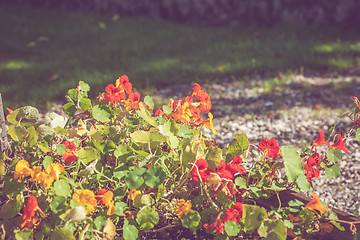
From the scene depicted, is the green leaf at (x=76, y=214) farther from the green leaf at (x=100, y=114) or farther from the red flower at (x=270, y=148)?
the red flower at (x=270, y=148)

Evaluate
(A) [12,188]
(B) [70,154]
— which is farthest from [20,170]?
(B) [70,154]

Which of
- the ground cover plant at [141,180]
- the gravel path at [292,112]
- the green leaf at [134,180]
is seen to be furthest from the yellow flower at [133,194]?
the gravel path at [292,112]

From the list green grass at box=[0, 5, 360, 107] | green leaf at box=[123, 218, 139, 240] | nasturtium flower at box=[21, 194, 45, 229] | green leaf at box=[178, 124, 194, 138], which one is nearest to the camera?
nasturtium flower at box=[21, 194, 45, 229]

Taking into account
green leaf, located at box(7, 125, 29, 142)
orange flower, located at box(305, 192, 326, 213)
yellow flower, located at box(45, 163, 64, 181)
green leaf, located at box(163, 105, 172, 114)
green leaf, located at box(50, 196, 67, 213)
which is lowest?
orange flower, located at box(305, 192, 326, 213)

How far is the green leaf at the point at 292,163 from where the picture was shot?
1.41 metres

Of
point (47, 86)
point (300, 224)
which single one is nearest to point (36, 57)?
point (47, 86)

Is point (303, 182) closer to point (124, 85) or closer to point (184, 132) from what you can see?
point (184, 132)

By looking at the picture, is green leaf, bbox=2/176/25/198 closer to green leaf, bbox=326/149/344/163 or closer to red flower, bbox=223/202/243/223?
red flower, bbox=223/202/243/223

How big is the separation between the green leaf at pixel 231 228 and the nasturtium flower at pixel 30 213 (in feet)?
1.98

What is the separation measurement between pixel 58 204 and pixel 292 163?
32.3 inches

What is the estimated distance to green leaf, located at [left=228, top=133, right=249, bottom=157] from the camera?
1.52 m

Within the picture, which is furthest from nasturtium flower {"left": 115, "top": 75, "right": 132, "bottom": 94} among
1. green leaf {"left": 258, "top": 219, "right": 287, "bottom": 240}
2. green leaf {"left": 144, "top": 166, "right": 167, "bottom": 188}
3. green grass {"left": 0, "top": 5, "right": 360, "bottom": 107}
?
green grass {"left": 0, "top": 5, "right": 360, "bottom": 107}

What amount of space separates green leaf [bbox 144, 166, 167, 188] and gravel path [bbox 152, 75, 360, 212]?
1.15 metres

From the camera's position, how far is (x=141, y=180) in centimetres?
137
